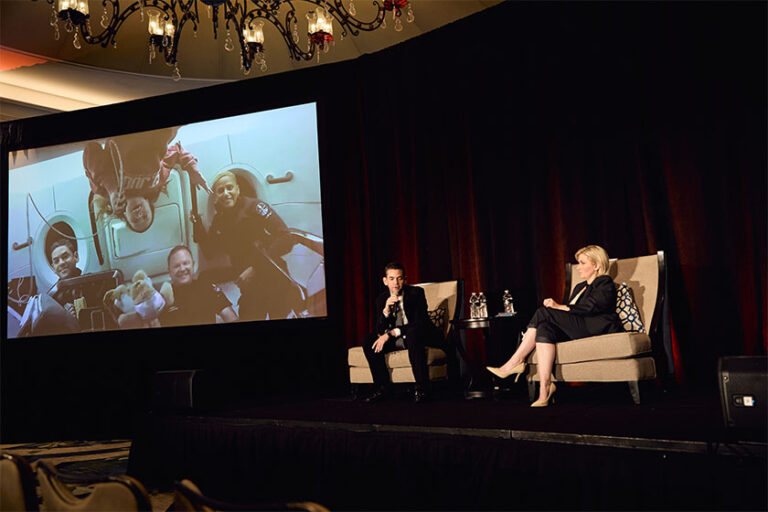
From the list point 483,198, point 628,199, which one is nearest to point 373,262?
point 483,198

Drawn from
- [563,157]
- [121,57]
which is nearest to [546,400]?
[563,157]

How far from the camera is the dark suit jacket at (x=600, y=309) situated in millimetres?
→ 3424

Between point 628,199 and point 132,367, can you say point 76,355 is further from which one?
point 628,199

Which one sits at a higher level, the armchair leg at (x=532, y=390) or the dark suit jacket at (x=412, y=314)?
the dark suit jacket at (x=412, y=314)

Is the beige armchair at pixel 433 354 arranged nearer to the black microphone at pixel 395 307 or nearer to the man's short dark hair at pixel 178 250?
the black microphone at pixel 395 307

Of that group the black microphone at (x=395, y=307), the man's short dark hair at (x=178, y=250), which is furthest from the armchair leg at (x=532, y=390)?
the man's short dark hair at (x=178, y=250)

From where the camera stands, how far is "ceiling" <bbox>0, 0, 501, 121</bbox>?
5344 millimetres

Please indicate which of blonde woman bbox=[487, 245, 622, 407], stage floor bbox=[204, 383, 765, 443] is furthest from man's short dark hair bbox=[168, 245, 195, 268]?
blonde woman bbox=[487, 245, 622, 407]

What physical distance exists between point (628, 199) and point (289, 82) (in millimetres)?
3015

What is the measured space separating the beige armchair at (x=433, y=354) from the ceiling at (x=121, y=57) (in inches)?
97.0

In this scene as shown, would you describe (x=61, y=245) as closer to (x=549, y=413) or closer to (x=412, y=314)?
(x=412, y=314)

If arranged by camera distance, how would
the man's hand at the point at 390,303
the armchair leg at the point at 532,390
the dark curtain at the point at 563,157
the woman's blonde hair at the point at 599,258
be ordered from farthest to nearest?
the man's hand at the point at 390,303 < the dark curtain at the point at 563,157 < the woman's blonde hair at the point at 599,258 < the armchair leg at the point at 532,390

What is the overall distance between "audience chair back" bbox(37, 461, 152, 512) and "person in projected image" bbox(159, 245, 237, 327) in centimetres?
383

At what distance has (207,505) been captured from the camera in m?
1.16
